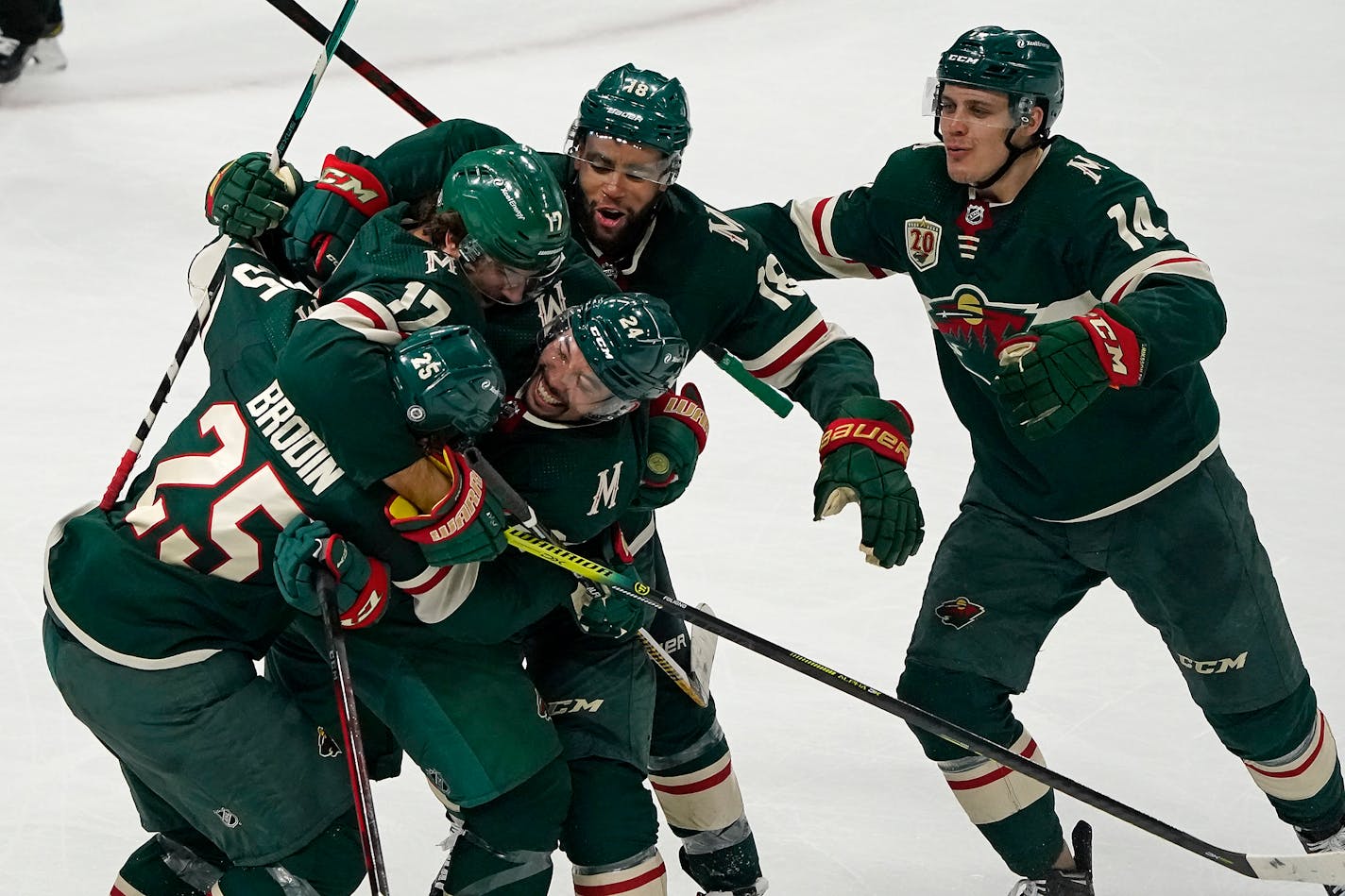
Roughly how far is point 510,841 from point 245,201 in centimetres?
119

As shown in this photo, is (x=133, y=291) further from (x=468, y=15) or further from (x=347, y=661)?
(x=347, y=661)

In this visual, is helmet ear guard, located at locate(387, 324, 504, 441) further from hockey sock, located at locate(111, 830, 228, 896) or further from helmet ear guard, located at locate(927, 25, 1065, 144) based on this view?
helmet ear guard, located at locate(927, 25, 1065, 144)

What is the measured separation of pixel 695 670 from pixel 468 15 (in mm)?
5539

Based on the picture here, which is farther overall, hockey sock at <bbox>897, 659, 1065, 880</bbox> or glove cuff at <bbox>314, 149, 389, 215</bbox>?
hockey sock at <bbox>897, 659, 1065, 880</bbox>

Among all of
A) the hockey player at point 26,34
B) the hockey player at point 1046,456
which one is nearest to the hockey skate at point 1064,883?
the hockey player at point 1046,456

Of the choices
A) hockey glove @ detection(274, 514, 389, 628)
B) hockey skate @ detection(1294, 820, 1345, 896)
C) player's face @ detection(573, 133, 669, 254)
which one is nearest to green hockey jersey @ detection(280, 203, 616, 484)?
hockey glove @ detection(274, 514, 389, 628)

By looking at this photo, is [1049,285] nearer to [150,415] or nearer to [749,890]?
[749,890]

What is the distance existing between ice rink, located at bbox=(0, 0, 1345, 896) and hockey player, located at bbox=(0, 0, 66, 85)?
105mm

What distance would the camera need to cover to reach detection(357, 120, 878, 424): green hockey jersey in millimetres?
3256

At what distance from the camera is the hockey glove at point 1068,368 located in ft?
9.51

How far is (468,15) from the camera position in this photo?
8352 mm

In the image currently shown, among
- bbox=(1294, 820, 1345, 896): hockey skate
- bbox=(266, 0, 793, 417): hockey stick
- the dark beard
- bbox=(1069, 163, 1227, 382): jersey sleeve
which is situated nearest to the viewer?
bbox=(1069, 163, 1227, 382): jersey sleeve

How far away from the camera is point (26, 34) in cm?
737

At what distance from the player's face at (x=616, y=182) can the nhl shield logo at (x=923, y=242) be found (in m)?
0.53
